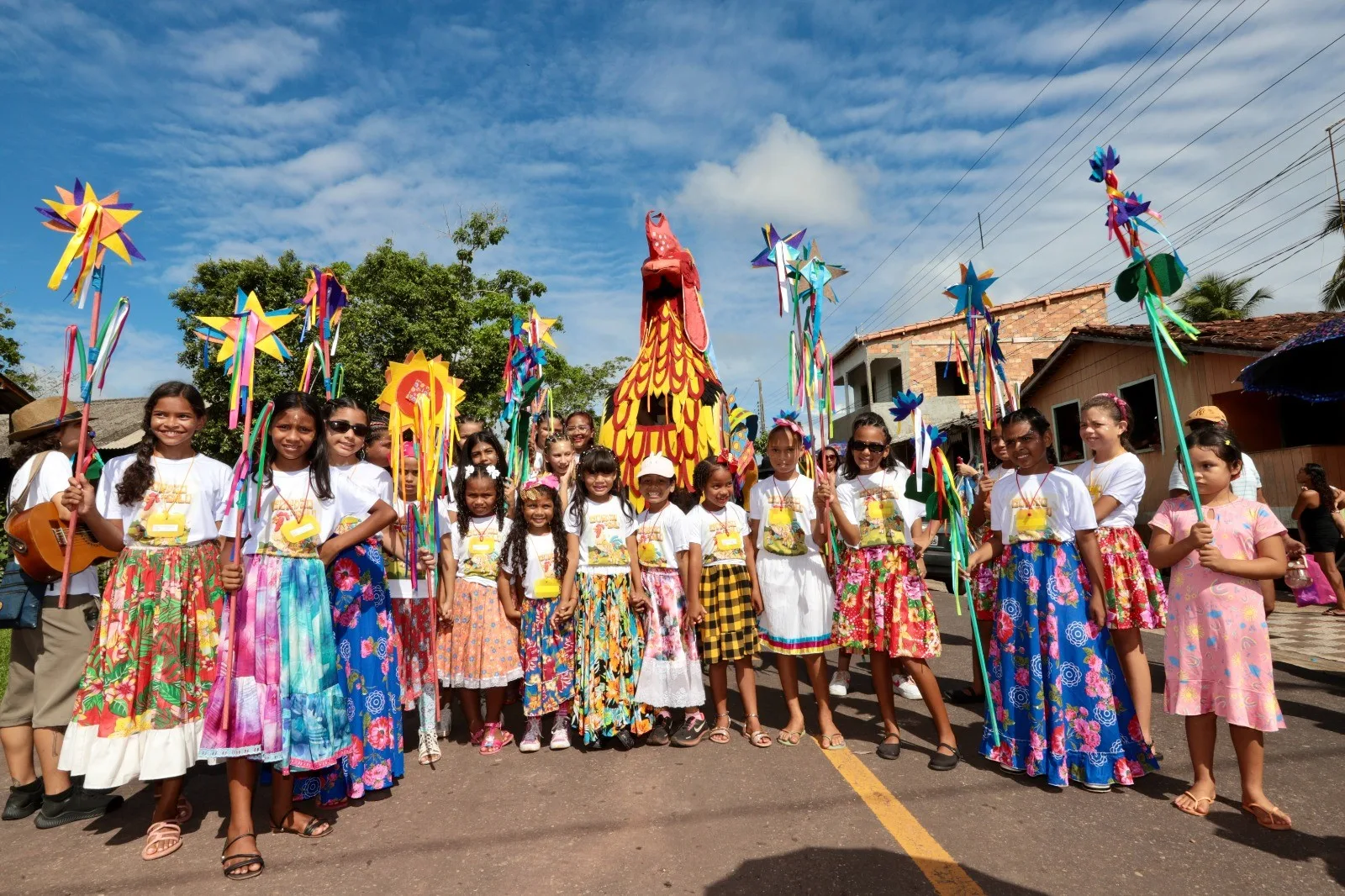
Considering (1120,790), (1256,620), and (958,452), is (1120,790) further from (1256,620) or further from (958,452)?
(958,452)

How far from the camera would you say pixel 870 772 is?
3.47m

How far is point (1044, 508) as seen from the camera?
3424mm

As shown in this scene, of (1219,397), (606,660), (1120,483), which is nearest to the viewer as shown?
(1120,483)

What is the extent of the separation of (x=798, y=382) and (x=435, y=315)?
15605mm

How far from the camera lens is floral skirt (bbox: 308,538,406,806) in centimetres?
333

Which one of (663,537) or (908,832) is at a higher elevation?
(663,537)

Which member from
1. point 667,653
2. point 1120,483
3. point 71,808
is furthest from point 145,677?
point 1120,483

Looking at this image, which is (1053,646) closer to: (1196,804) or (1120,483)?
(1196,804)

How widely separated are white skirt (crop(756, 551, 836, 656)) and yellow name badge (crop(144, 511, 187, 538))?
2589 millimetres

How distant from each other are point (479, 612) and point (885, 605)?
206 centimetres

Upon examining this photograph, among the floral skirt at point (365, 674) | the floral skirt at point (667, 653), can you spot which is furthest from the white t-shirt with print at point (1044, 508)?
the floral skirt at point (365, 674)

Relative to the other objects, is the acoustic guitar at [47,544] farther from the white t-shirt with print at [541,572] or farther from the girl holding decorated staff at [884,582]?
the girl holding decorated staff at [884,582]

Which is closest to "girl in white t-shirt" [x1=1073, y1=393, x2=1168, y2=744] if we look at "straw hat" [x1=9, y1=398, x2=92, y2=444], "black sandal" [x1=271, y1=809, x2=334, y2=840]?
"black sandal" [x1=271, y1=809, x2=334, y2=840]

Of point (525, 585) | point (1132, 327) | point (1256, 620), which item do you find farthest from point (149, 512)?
point (1132, 327)
